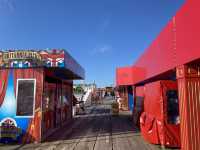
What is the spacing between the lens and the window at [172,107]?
830cm

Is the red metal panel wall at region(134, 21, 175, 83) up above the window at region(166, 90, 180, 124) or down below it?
above

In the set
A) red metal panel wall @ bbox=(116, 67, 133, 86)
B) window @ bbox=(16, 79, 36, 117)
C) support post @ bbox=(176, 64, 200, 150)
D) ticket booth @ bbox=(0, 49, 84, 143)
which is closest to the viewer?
support post @ bbox=(176, 64, 200, 150)

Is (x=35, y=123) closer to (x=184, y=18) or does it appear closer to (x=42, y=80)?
(x=42, y=80)

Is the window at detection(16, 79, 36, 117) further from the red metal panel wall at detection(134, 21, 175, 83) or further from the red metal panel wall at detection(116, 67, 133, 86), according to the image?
the red metal panel wall at detection(116, 67, 133, 86)

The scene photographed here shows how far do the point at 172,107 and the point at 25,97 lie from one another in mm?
6743

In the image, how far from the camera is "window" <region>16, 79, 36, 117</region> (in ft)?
32.6

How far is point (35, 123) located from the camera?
32.1 feet

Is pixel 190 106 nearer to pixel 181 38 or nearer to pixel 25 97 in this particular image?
pixel 181 38

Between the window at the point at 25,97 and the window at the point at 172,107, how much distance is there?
619 cm

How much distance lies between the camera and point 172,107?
8438mm

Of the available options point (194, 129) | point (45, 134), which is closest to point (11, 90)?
point (45, 134)

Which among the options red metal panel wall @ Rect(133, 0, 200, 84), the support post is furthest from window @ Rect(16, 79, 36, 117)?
the support post

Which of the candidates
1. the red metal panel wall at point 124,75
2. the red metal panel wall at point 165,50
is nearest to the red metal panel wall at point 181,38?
the red metal panel wall at point 165,50

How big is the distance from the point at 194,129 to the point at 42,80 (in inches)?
274
